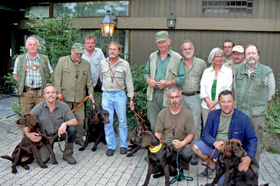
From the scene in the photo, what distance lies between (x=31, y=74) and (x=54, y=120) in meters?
1.09

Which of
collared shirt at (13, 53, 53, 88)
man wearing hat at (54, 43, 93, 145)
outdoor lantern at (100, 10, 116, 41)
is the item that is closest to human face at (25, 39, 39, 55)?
collared shirt at (13, 53, 53, 88)

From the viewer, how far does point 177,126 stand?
4387 millimetres

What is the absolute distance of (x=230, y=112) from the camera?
4.09 meters

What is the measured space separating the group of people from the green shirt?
13 millimetres

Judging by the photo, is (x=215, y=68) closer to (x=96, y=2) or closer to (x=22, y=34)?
(x=96, y=2)

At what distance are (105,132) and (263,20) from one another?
5.42 m

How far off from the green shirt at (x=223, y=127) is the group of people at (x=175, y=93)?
0.01 m

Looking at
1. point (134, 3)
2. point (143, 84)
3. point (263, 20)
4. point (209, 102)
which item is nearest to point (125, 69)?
point (143, 84)

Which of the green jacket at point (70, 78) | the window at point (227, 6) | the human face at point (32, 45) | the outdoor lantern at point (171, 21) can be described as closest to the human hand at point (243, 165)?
the green jacket at point (70, 78)

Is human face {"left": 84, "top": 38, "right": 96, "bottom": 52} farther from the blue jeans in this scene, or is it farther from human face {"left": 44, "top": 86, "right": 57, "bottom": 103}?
human face {"left": 44, "top": 86, "right": 57, "bottom": 103}

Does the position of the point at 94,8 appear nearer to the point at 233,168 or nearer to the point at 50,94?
the point at 50,94

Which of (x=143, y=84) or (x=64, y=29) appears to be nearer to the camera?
(x=143, y=84)

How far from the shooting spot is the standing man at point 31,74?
5.45m

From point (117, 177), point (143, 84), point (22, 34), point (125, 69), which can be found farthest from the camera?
point (22, 34)
